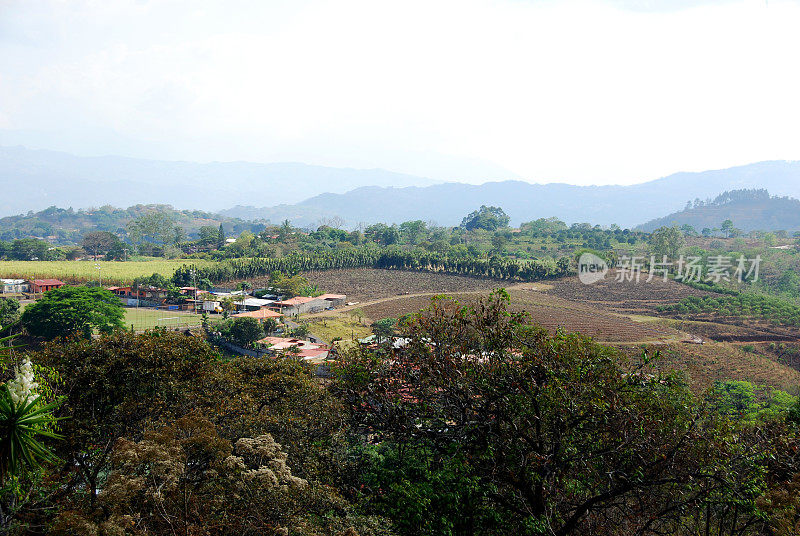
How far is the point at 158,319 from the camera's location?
33.5m

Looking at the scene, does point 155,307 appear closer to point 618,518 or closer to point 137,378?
point 137,378

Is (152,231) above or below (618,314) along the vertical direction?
above

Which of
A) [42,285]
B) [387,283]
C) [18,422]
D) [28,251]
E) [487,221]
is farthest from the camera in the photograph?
[487,221]

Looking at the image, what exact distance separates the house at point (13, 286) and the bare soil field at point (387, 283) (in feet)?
82.1

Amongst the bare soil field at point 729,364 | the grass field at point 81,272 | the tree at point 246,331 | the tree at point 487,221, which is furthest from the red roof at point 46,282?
the tree at point 487,221

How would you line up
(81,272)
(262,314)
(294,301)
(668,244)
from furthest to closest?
(668,244) → (81,272) → (294,301) → (262,314)

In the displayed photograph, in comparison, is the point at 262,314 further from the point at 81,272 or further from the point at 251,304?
the point at 81,272

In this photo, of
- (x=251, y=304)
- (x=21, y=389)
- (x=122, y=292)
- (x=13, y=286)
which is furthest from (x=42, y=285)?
(x=21, y=389)

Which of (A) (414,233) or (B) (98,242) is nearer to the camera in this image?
(B) (98,242)

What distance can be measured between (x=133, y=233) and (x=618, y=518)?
319 feet

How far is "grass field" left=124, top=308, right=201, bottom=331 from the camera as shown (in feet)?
103

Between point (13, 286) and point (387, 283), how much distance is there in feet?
109

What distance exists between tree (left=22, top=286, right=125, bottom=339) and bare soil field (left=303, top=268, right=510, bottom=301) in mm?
20783

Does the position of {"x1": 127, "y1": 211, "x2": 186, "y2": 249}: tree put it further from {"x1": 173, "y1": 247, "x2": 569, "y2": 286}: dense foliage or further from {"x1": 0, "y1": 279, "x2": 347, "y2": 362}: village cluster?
{"x1": 0, "y1": 279, "x2": 347, "y2": 362}: village cluster
